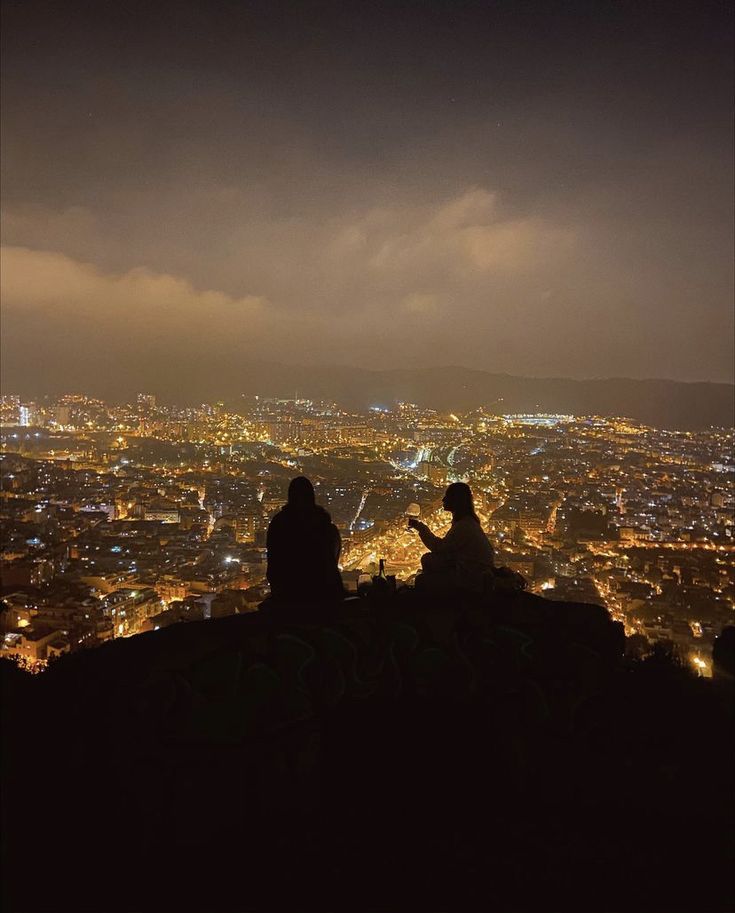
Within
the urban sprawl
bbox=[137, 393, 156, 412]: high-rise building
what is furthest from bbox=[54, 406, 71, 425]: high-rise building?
the urban sprawl

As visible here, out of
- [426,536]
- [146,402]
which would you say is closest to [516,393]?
[146,402]

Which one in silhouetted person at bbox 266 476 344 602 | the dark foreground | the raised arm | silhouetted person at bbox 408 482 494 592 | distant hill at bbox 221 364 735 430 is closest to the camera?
the dark foreground

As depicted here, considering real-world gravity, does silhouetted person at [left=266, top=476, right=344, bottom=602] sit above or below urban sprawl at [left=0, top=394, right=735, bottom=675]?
above

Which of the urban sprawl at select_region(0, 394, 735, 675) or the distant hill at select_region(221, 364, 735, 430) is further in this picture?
the distant hill at select_region(221, 364, 735, 430)

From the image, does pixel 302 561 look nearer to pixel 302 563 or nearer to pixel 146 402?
pixel 302 563

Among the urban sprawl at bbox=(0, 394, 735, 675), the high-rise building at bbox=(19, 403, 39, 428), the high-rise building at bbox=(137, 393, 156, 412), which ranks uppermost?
the high-rise building at bbox=(137, 393, 156, 412)

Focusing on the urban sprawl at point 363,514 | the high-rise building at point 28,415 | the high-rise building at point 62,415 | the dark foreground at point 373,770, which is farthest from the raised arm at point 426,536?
the high-rise building at point 28,415

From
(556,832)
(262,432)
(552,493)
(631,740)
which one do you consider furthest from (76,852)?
(262,432)

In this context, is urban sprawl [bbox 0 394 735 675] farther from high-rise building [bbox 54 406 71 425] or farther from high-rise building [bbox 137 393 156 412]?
high-rise building [bbox 137 393 156 412]

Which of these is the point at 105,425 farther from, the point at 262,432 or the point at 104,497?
the point at 104,497
